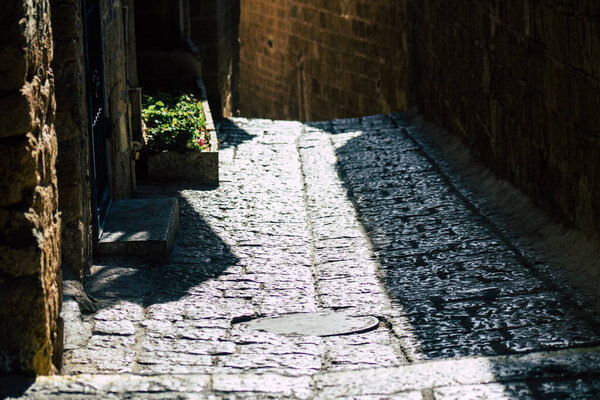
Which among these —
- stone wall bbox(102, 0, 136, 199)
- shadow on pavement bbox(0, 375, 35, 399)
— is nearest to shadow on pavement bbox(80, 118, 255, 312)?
stone wall bbox(102, 0, 136, 199)

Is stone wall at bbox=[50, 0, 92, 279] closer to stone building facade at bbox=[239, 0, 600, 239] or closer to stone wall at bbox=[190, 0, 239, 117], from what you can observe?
stone building facade at bbox=[239, 0, 600, 239]

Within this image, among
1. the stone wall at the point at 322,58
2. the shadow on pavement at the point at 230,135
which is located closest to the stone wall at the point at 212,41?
the shadow on pavement at the point at 230,135

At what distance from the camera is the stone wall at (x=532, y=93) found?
578 cm

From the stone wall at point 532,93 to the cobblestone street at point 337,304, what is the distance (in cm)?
43

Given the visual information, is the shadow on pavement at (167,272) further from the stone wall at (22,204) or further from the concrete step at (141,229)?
the stone wall at (22,204)

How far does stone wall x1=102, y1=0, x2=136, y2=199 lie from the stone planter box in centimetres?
81

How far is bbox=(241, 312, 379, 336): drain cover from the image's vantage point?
511 cm

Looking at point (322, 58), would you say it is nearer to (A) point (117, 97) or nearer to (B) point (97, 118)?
(A) point (117, 97)

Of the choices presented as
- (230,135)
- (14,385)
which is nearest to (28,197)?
(14,385)

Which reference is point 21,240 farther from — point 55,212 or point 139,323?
point 139,323

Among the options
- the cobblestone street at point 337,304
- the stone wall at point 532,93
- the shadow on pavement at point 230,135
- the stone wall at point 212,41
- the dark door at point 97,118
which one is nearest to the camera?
the cobblestone street at point 337,304

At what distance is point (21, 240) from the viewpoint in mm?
3748

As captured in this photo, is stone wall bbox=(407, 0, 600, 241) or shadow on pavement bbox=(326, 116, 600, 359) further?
stone wall bbox=(407, 0, 600, 241)

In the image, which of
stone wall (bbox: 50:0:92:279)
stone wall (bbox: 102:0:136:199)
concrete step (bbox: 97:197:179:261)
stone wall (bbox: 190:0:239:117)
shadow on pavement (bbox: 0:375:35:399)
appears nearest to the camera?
shadow on pavement (bbox: 0:375:35:399)
